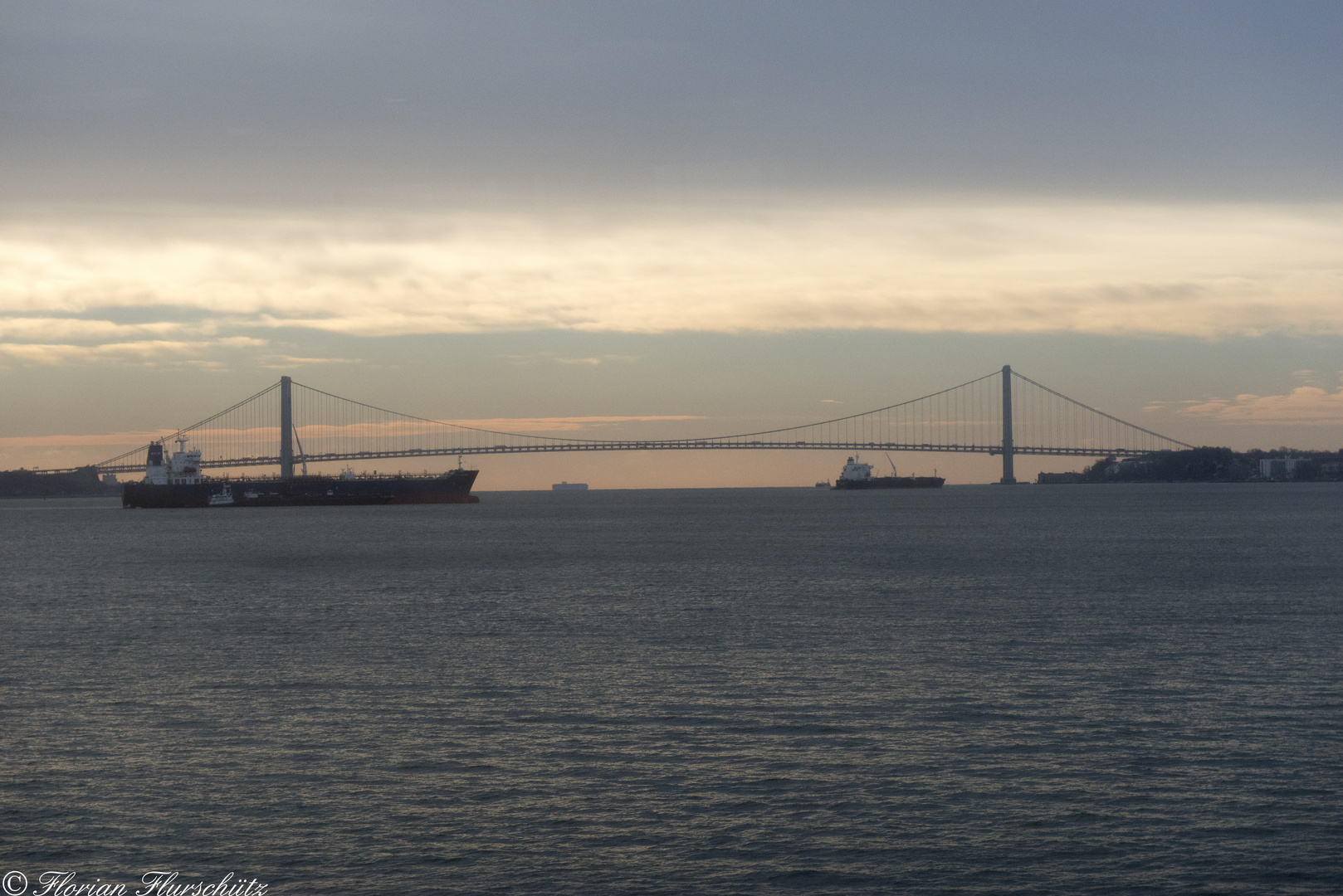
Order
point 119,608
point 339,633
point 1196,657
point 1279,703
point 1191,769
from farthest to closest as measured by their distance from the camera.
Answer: point 119,608 < point 339,633 < point 1196,657 < point 1279,703 < point 1191,769

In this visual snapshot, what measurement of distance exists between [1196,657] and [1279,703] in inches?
183

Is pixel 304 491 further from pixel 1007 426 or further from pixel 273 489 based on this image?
pixel 1007 426

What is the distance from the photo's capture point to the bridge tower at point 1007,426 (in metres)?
179

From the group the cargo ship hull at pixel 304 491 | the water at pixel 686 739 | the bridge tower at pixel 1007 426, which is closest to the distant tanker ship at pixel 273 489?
the cargo ship hull at pixel 304 491

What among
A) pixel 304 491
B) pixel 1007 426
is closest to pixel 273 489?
pixel 304 491

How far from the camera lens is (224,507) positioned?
139625mm

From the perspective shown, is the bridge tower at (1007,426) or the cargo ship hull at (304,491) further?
the bridge tower at (1007,426)

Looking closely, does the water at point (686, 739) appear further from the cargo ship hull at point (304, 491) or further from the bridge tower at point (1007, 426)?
the bridge tower at point (1007, 426)

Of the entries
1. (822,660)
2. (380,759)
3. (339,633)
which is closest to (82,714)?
(380,759)

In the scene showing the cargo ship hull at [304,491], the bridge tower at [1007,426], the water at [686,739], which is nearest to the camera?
the water at [686,739]

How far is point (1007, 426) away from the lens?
18188 centimetres

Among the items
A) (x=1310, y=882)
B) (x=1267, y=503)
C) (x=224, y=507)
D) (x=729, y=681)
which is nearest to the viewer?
(x=1310, y=882)

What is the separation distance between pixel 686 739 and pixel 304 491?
5249 inches

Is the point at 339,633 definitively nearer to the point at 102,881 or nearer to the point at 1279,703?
the point at 102,881
